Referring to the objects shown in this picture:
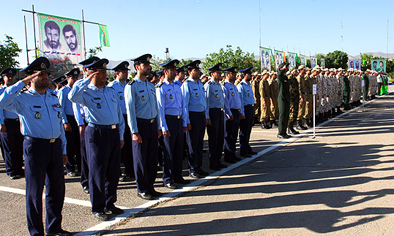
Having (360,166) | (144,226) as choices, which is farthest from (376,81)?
(144,226)

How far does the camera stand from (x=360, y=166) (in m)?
7.07

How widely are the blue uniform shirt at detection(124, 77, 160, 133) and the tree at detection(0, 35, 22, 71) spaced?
21971 millimetres

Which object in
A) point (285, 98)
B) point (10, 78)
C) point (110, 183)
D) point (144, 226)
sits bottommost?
point (144, 226)

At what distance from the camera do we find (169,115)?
20.6 ft

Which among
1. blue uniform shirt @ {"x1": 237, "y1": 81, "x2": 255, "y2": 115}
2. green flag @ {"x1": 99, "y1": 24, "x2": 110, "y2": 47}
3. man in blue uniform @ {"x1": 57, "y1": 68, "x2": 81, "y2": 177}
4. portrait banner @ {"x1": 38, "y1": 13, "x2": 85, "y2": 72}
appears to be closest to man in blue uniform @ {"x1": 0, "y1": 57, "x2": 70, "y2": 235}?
man in blue uniform @ {"x1": 57, "y1": 68, "x2": 81, "y2": 177}

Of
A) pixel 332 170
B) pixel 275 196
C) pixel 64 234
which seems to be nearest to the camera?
pixel 64 234

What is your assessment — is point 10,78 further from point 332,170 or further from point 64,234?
point 332,170

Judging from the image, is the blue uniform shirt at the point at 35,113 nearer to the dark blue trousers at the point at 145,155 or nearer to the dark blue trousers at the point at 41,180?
the dark blue trousers at the point at 41,180

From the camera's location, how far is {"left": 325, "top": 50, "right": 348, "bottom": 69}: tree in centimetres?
6347

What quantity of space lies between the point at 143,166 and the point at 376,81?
29.3 metres

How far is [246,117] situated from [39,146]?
5.73m

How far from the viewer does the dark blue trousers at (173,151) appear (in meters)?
6.31

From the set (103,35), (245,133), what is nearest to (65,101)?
(245,133)

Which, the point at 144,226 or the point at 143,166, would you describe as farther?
the point at 143,166
